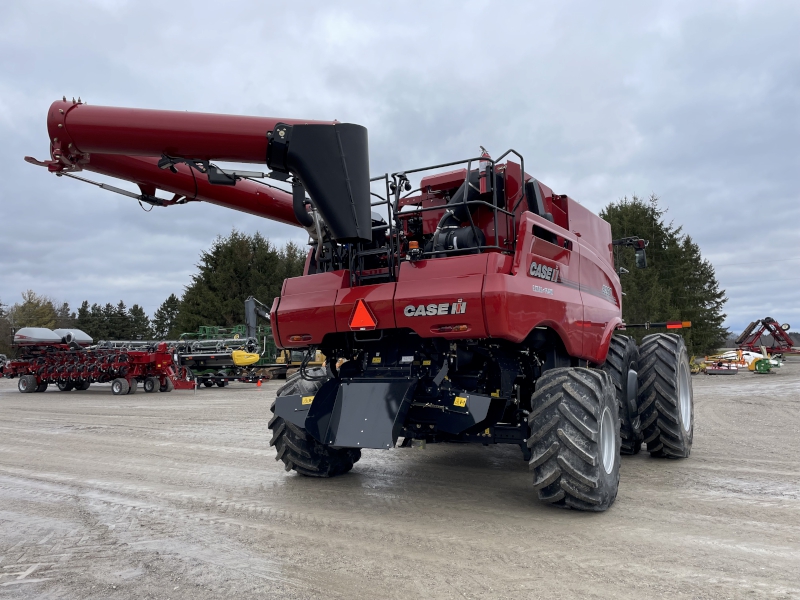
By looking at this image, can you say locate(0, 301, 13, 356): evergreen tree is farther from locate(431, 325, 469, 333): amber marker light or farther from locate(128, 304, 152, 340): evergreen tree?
locate(431, 325, 469, 333): amber marker light

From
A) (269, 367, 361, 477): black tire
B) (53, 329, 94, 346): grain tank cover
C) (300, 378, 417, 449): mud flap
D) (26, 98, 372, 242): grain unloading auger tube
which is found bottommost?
(269, 367, 361, 477): black tire

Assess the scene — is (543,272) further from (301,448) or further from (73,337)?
(73,337)

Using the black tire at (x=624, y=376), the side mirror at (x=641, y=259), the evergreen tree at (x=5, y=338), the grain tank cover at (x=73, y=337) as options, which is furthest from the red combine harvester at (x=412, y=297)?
the evergreen tree at (x=5, y=338)

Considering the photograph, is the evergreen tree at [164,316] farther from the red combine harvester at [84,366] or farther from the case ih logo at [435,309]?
the case ih logo at [435,309]

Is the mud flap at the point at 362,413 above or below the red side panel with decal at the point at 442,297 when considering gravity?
below

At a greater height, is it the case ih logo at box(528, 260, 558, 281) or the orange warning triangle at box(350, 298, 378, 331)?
the case ih logo at box(528, 260, 558, 281)

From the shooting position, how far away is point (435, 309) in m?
5.23

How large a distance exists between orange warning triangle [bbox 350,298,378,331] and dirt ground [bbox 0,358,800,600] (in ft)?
5.07

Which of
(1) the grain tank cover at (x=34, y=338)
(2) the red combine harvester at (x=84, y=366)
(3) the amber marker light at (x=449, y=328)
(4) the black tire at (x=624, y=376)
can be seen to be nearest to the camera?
(3) the amber marker light at (x=449, y=328)

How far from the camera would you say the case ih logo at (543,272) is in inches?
213

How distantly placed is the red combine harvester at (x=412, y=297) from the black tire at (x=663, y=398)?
1.8 inches

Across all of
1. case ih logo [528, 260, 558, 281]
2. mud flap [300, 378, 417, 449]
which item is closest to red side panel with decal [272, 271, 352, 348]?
A: mud flap [300, 378, 417, 449]

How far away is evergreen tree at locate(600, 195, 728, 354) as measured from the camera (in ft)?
93.2

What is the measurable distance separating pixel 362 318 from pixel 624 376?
3592 millimetres
